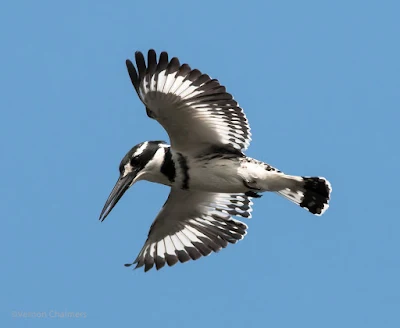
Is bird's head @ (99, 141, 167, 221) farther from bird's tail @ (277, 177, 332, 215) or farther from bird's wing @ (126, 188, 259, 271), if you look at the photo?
bird's tail @ (277, 177, 332, 215)

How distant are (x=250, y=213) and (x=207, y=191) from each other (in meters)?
0.91

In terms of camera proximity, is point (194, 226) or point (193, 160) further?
point (194, 226)

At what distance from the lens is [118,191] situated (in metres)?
9.43

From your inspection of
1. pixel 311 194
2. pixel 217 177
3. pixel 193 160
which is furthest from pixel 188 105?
pixel 311 194

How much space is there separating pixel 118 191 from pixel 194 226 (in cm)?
129

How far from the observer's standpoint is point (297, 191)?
32.2 feet

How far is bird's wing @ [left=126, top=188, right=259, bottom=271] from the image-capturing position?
401 inches

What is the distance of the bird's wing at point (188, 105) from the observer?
896 cm

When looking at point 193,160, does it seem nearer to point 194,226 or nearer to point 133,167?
point 133,167

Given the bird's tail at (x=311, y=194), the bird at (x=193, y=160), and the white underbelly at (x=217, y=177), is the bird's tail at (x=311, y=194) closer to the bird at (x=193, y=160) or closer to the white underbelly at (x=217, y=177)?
the bird at (x=193, y=160)

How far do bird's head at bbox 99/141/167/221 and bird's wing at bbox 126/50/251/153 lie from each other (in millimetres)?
258

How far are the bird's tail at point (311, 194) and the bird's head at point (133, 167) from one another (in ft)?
4.75

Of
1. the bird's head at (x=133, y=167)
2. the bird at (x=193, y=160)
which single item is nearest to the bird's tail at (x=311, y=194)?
the bird at (x=193, y=160)

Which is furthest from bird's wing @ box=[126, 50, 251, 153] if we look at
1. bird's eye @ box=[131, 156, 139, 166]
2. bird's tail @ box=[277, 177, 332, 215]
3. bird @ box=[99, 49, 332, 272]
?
bird's tail @ box=[277, 177, 332, 215]
